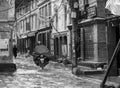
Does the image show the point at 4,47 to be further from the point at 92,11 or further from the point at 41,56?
the point at 92,11

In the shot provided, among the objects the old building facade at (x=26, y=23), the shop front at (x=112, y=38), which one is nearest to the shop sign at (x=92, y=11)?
the shop front at (x=112, y=38)

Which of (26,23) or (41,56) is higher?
(26,23)

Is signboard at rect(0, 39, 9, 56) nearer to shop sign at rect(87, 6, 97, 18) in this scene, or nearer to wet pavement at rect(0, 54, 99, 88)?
wet pavement at rect(0, 54, 99, 88)

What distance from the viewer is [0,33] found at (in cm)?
1794

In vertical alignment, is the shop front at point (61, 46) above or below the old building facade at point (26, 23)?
below

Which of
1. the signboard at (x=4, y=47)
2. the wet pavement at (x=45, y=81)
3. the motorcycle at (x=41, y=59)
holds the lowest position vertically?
the wet pavement at (x=45, y=81)

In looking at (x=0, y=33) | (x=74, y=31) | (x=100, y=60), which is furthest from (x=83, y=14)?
(x=0, y=33)

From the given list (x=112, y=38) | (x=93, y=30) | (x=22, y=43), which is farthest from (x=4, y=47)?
(x=22, y=43)

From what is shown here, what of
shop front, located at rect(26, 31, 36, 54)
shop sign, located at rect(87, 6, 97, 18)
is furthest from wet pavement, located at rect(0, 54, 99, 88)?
shop front, located at rect(26, 31, 36, 54)

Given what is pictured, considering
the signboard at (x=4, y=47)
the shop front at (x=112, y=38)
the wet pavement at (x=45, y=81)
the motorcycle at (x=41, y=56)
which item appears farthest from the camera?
the motorcycle at (x=41, y=56)

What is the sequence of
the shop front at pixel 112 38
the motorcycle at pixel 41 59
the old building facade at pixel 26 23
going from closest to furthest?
the shop front at pixel 112 38 → the motorcycle at pixel 41 59 → the old building facade at pixel 26 23

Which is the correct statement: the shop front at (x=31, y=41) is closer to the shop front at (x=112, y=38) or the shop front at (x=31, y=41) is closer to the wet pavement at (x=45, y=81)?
the wet pavement at (x=45, y=81)

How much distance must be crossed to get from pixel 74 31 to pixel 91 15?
15.6ft

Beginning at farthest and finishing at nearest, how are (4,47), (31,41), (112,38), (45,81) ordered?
(31,41) < (4,47) < (112,38) < (45,81)
